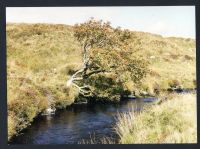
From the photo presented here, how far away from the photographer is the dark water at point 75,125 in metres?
12.7

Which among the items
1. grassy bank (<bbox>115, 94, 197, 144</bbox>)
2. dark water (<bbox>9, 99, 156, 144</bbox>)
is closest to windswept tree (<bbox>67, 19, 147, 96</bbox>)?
dark water (<bbox>9, 99, 156, 144</bbox>)

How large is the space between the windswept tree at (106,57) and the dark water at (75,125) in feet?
1.99

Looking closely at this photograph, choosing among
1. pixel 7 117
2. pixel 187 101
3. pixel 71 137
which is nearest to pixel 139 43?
pixel 187 101

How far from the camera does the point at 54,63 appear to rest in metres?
13.5

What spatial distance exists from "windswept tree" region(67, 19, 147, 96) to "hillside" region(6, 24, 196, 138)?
0.63ft

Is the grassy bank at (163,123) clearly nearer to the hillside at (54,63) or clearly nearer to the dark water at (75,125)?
the dark water at (75,125)

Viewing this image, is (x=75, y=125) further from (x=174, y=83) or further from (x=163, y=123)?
(x=174, y=83)

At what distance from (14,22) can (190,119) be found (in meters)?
5.19

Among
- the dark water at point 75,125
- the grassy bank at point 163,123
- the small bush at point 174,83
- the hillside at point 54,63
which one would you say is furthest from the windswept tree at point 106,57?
the grassy bank at point 163,123

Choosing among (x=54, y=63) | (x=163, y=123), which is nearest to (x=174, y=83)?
(x=163, y=123)

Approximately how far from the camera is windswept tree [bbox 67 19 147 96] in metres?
13.5

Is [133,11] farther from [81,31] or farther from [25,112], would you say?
[25,112]

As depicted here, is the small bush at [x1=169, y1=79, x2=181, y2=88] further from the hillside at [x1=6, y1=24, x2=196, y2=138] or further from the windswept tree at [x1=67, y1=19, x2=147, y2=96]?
the windswept tree at [x1=67, y1=19, x2=147, y2=96]

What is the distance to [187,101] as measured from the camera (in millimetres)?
13000
